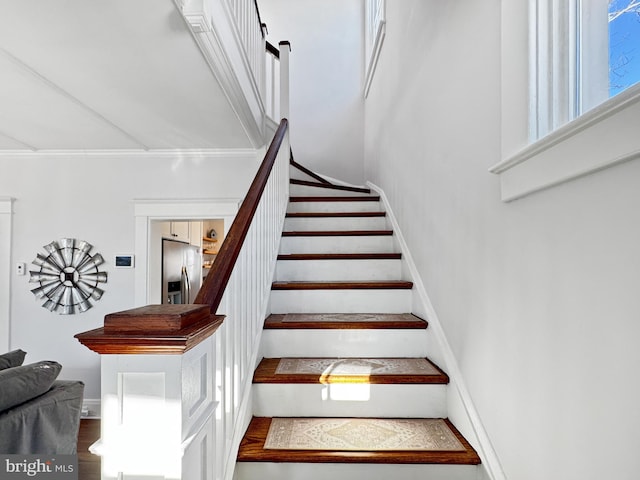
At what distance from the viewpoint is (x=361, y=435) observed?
169 cm

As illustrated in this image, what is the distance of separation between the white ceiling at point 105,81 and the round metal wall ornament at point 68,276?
0.94 meters

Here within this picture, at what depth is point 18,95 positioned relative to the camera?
2.64 m

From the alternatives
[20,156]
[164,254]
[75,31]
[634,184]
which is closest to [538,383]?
[634,184]

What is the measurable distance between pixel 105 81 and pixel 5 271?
8.22 ft

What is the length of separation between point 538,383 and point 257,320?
1.24 m

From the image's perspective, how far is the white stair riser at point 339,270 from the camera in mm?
2842

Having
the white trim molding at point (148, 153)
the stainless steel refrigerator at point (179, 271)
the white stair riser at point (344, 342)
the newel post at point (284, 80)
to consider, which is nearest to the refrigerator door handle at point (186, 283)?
the stainless steel refrigerator at point (179, 271)

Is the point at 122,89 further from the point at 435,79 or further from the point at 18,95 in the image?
the point at 435,79

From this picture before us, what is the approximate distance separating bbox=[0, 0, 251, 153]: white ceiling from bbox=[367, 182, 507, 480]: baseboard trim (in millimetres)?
1659

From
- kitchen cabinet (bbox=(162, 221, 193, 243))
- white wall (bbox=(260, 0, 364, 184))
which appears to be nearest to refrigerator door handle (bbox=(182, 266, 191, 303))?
kitchen cabinet (bbox=(162, 221, 193, 243))

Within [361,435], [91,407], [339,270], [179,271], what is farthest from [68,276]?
A: [361,435]

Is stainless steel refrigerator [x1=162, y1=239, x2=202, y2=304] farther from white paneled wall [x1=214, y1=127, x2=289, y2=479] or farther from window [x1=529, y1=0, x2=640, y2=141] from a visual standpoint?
window [x1=529, y1=0, x2=640, y2=141]

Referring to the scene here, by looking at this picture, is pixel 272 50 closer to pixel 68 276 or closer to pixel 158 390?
pixel 68 276

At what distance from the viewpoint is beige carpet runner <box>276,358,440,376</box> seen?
6.31ft
